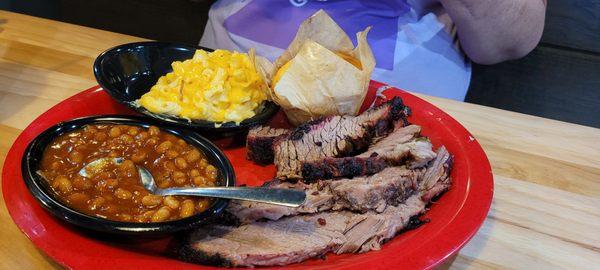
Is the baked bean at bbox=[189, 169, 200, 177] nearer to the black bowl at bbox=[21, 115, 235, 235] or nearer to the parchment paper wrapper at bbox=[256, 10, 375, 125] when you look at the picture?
the black bowl at bbox=[21, 115, 235, 235]

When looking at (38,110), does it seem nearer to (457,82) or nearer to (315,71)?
(315,71)

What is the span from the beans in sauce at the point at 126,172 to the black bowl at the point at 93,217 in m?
0.02

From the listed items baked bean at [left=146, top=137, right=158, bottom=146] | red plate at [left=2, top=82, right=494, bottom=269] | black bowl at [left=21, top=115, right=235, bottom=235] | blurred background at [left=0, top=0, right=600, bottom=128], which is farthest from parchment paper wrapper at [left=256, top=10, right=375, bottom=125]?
blurred background at [left=0, top=0, right=600, bottom=128]

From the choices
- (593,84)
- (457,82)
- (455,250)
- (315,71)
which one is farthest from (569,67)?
(455,250)

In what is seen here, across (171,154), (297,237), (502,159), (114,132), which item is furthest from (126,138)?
(502,159)

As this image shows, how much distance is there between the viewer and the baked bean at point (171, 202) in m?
1.50

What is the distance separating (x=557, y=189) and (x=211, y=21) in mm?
2022

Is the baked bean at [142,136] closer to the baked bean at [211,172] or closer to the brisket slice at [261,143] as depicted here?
the baked bean at [211,172]

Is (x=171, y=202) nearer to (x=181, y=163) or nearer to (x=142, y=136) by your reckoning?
(x=181, y=163)

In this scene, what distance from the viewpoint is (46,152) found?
5.33ft

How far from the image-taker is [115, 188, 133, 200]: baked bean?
59.4 inches

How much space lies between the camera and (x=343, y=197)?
1.68m

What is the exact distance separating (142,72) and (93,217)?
1076mm

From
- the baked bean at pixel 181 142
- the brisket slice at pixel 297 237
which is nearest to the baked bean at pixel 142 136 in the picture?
the baked bean at pixel 181 142
